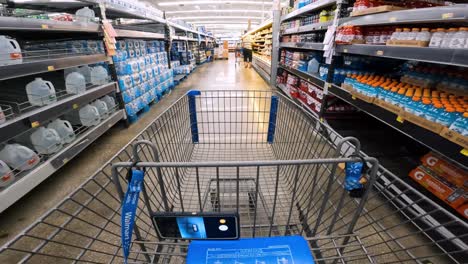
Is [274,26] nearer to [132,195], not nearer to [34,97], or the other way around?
[34,97]

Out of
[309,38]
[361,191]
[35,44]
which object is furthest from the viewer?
[309,38]

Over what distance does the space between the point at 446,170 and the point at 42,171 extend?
10.6 feet

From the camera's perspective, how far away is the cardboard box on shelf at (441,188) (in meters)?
1.39

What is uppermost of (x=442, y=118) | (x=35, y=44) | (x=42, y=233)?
(x=35, y=44)

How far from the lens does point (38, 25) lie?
5.96ft

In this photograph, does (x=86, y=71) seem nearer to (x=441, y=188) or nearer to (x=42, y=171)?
(x=42, y=171)

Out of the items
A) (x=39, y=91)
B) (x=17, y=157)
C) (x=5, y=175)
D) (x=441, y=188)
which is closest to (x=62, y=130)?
(x=39, y=91)

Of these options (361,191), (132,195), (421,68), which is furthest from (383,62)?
(132,195)

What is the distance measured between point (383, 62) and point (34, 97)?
3882 millimetres

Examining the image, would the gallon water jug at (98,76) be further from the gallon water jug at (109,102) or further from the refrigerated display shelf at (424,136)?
the refrigerated display shelf at (424,136)

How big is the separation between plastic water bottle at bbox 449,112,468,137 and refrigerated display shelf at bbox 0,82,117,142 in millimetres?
2881

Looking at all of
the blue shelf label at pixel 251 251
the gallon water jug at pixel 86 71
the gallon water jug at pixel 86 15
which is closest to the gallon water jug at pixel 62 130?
the gallon water jug at pixel 86 71

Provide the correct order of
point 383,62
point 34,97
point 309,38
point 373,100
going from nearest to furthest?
point 373,100, point 34,97, point 383,62, point 309,38

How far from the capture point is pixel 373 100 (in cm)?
176
